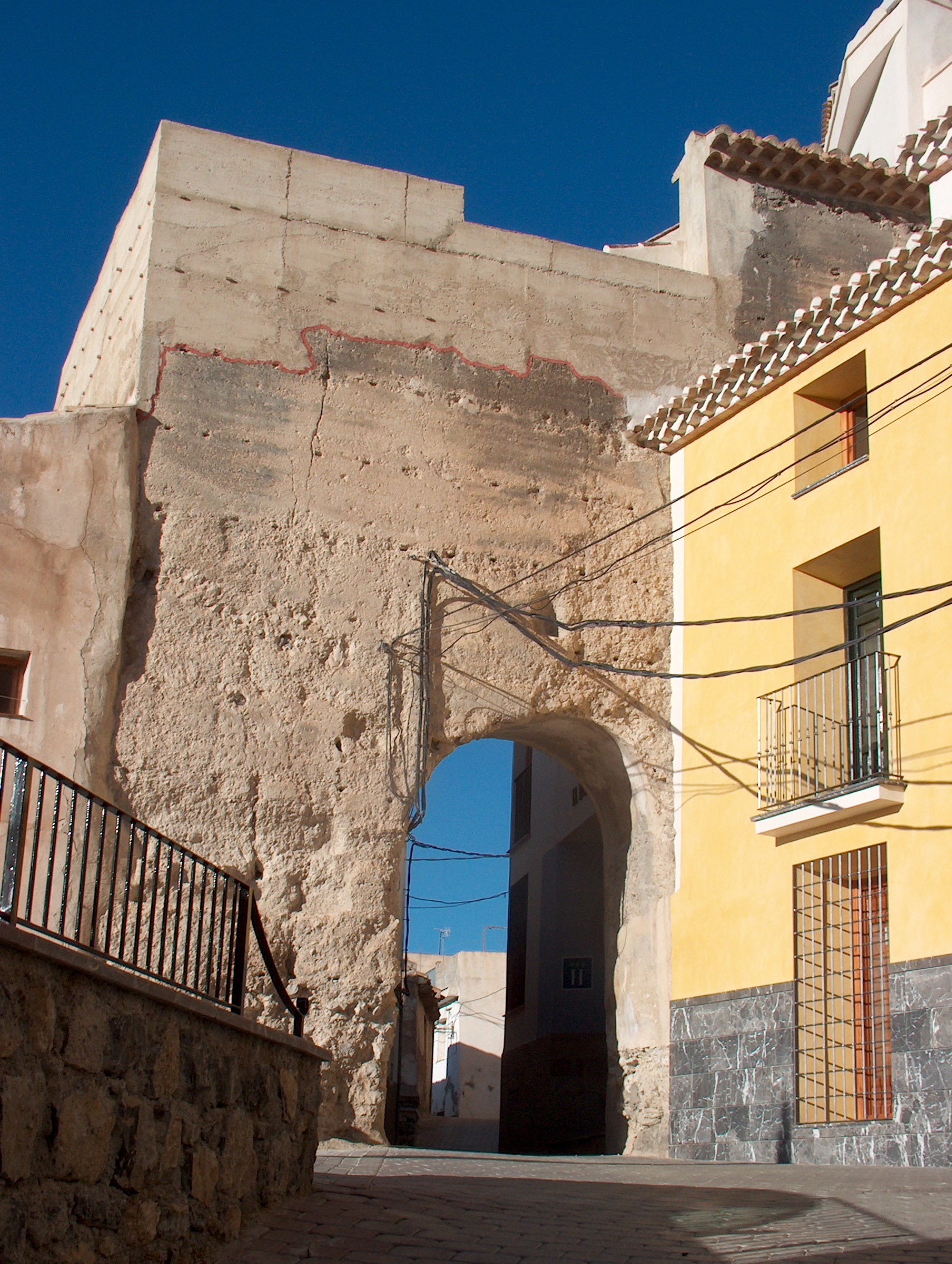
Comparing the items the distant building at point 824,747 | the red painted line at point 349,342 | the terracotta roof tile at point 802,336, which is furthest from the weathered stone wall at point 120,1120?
the terracotta roof tile at point 802,336

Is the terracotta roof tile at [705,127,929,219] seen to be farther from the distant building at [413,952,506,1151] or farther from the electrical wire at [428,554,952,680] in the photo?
the distant building at [413,952,506,1151]

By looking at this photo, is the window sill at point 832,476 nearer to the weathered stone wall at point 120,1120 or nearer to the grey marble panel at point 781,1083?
the grey marble panel at point 781,1083

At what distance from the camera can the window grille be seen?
989 cm

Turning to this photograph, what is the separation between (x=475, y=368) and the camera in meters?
12.9

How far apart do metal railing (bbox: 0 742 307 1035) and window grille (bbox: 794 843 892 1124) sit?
4.34 metres

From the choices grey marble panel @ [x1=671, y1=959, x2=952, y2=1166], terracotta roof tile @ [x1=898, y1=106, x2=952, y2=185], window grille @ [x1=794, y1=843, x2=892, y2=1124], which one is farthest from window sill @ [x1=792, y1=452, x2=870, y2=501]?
grey marble panel @ [x1=671, y1=959, x2=952, y2=1166]

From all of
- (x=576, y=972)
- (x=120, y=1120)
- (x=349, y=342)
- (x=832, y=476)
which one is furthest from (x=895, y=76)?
(x=120, y=1120)

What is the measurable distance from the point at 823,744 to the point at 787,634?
97 centimetres

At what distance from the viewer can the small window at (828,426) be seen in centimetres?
1160

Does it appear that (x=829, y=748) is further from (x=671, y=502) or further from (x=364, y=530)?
(x=364, y=530)

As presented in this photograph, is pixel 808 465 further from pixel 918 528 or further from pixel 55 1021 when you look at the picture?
pixel 55 1021

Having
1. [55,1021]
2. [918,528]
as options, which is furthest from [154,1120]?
[918,528]

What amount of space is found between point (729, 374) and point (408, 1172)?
7316 millimetres

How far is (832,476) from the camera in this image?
11227mm
